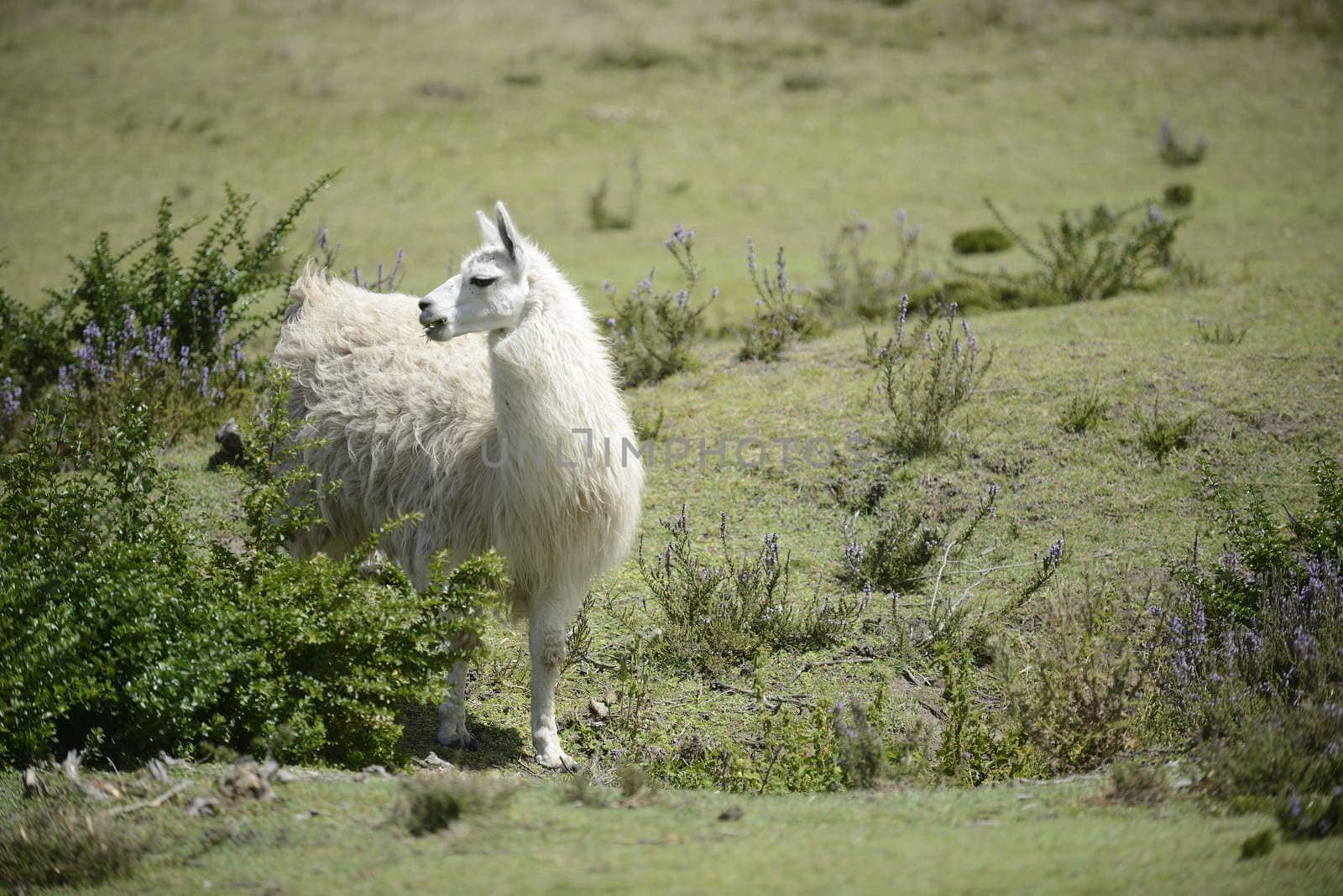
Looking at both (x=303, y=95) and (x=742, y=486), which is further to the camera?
(x=303, y=95)

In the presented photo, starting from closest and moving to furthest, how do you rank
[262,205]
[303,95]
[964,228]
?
[964,228] < [262,205] < [303,95]

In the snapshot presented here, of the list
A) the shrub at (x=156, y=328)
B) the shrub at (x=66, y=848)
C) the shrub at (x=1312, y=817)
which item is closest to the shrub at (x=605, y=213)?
the shrub at (x=156, y=328)

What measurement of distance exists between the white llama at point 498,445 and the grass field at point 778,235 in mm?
532

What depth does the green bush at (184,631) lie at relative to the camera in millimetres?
4504

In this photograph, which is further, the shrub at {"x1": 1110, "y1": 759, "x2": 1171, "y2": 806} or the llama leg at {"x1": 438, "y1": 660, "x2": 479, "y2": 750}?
the llama leg at {"x1": 438, "y1": 660, "x2": 479, "y2": 750}

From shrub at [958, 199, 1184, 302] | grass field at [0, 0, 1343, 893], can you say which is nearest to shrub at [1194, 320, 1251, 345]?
grass field at [0, 0, 1343, 893]

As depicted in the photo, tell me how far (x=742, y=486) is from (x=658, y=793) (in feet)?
12.6

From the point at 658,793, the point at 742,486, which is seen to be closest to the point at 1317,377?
the point at 742,486

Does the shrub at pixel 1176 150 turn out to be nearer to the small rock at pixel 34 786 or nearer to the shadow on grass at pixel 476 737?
the shadow on grass at pixel 476 737

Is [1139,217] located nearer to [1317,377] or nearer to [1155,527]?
→ [1317,377]

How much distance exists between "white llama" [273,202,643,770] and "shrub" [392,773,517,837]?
1.51m

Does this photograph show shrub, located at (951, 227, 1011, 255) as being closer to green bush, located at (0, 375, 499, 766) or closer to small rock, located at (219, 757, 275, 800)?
green bush, located at (0, 375, 499, 766)

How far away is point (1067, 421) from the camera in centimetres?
812

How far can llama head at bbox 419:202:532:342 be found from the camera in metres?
5.37
